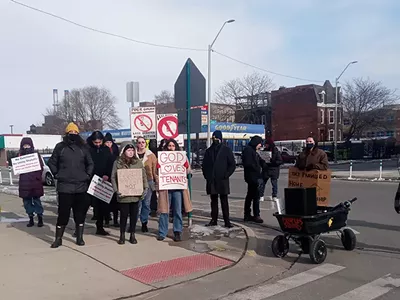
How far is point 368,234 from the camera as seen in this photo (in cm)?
850

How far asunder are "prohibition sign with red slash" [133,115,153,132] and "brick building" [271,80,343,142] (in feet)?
193

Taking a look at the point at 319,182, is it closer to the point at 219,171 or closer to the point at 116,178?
the point at 219,171

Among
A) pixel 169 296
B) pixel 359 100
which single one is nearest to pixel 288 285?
pixel 169 296

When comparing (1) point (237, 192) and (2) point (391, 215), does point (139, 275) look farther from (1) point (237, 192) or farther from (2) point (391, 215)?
(1) point (237, 192)

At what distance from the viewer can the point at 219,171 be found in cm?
897

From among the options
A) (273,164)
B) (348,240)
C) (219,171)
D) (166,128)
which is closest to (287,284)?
(348,240)

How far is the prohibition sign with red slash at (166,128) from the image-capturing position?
944 centimetres

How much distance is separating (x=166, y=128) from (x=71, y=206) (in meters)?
2.96

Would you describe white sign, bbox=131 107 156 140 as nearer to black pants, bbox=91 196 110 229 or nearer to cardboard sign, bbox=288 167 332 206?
black pants, bbox=91 196 110 229

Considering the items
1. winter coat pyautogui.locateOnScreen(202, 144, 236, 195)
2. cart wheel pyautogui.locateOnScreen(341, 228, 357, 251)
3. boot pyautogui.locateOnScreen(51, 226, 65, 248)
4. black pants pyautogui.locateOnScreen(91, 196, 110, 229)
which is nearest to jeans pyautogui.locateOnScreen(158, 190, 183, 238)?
winter coat pyautogui.locateOnScreen(202, 144, 236, 195)

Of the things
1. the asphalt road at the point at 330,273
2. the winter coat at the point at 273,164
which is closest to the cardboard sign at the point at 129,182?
the asphalt road at the point at 330,273

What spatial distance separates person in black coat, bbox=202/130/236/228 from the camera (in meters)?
8.92

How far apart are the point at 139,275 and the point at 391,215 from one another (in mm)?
7275

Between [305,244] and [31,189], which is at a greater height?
[31,189]
